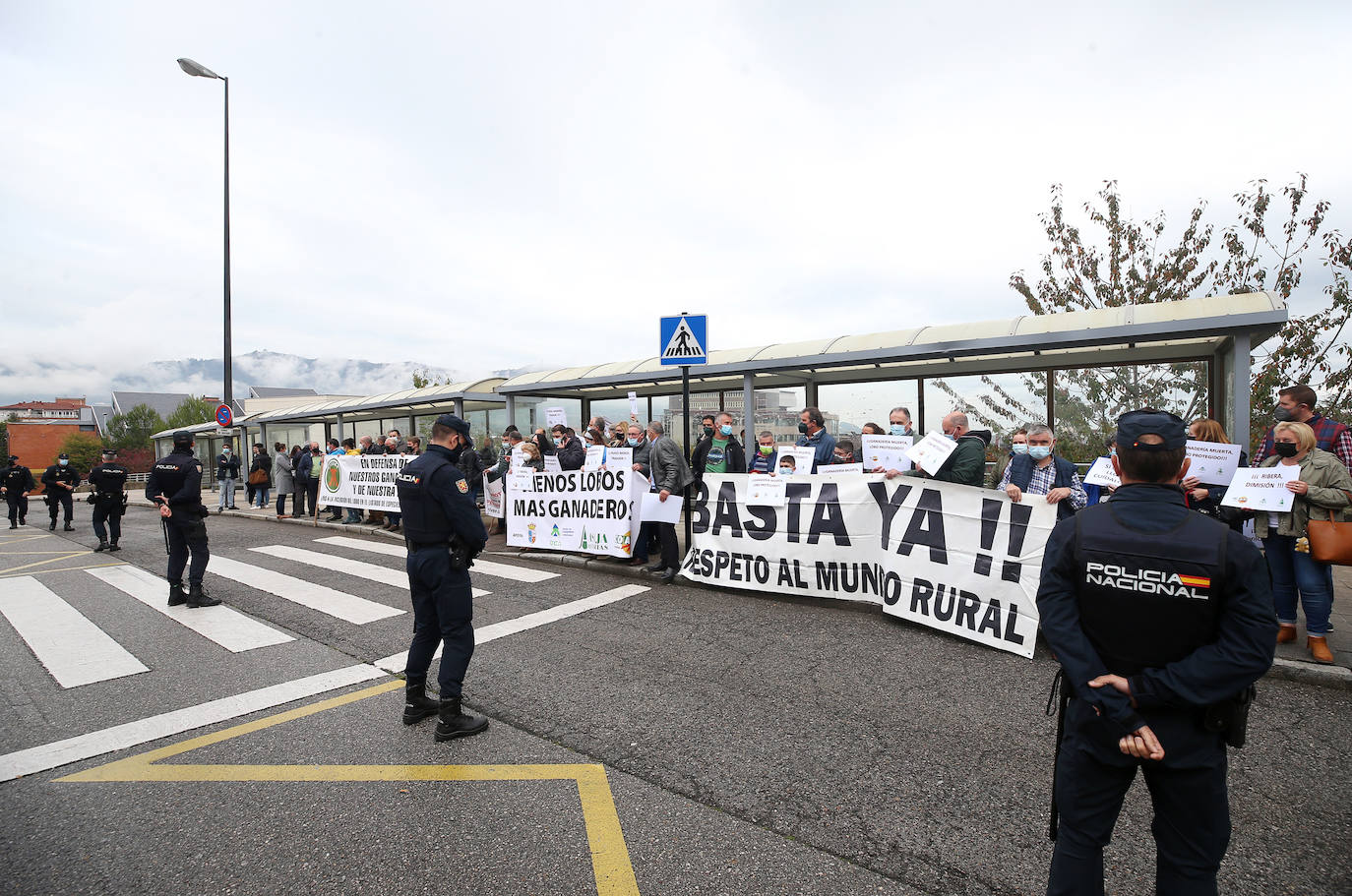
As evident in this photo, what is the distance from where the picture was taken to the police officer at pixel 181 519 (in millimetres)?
7398

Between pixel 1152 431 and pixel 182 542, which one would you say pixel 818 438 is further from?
pixel 182 542

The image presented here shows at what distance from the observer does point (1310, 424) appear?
5.24 metres

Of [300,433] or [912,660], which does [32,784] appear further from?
[300,433]

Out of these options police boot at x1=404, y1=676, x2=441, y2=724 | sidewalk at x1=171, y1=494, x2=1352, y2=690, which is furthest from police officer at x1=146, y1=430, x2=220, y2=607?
police boot at x1=404, y1=676, x2=441, y2=724

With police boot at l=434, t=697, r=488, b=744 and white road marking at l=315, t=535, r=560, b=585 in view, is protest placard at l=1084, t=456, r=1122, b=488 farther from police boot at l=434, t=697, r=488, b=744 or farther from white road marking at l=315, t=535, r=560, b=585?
white road marking at l=315, t=535, r=560, b=585

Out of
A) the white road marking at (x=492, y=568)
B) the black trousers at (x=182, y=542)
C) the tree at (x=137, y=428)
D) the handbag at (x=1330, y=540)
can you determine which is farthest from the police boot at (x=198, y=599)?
the tree at (x=137, y=428)

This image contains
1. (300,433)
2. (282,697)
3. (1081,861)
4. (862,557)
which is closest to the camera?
(1081,861)

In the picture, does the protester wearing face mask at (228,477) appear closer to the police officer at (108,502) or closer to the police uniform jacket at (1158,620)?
the police officer at (108,502)

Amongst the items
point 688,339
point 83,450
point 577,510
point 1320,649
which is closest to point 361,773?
point 688,339

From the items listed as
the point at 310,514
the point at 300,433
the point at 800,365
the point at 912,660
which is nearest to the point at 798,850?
the point at 912,660

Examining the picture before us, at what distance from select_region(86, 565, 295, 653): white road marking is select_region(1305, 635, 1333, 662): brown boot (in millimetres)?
8174

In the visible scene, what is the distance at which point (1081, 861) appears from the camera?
6.85ft

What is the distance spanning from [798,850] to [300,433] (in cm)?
2750

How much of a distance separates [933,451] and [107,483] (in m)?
14.0
